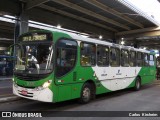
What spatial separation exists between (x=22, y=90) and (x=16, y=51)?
64.4 inches

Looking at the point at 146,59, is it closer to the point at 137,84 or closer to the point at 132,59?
the point at 137,84

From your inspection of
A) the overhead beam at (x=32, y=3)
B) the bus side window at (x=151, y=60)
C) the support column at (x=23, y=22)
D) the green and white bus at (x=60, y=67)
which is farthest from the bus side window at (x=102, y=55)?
A: the support column at (x=23, y=22)

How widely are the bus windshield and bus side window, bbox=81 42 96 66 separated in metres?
1.85

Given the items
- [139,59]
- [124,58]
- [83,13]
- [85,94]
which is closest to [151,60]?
[139,59]

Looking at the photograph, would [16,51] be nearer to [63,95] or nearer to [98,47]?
[63,95]

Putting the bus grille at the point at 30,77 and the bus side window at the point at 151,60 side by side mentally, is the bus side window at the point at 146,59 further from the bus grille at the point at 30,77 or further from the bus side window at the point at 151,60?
the bus grille at the point at 30,77

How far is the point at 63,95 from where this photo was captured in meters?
7.83

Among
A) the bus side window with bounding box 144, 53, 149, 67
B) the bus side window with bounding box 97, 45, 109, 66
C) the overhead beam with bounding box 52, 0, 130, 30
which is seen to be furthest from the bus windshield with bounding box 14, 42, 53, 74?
the bus side window with bounding box 144, 53, 149, 67

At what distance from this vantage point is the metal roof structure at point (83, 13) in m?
16.5

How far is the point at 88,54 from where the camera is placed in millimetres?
9336

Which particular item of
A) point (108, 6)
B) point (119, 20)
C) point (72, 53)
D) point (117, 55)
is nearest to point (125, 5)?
point (108, 6)

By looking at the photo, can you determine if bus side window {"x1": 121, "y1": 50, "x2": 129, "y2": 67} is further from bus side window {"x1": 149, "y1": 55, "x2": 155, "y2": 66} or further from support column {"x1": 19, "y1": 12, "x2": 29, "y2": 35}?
support column {"x1": 19, "y1": 12, "x2": 29, "y2": 35}

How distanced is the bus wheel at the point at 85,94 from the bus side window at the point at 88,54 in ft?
3.05

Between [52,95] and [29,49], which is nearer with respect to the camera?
[52,95]
